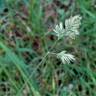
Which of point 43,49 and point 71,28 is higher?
point 71,28

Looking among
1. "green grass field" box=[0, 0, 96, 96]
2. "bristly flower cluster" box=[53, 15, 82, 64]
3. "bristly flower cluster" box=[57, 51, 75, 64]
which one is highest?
"bristly flower cluster" box=[53, 15, 82, 64]

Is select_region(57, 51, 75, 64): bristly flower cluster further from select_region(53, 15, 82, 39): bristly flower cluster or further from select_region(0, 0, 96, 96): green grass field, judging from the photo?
select_region(0, 0, 96, 96): green grass field

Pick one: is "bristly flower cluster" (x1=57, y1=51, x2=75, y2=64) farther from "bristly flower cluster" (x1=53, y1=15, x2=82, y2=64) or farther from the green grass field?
the green grass field

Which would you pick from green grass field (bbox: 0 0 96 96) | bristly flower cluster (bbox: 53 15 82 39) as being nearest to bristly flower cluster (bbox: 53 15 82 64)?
bristly flower cluster (bbox: 53 15 82 39)

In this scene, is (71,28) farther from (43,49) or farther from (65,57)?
(43,49)

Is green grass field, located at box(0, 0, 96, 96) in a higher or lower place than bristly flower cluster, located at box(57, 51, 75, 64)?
lower

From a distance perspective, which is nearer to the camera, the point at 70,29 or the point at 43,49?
the point at 70,29

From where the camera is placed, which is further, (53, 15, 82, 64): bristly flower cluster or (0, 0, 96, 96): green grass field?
(0, 0, 96, 96): green grass field

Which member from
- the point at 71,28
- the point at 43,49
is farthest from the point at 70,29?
the point at 43,49

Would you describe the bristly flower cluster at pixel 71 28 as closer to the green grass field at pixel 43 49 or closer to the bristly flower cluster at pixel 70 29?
the bristly flower cluster at pixel 70 29
